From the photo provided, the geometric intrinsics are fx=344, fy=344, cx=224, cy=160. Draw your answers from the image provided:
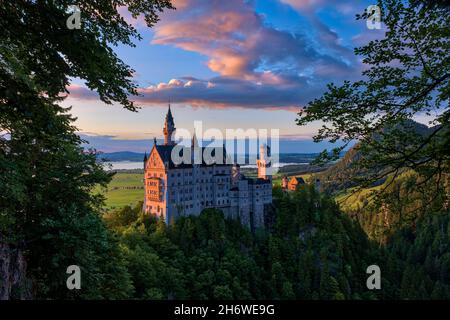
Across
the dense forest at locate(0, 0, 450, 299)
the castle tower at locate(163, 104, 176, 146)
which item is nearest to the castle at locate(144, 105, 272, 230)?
the castle tower at locate(163, 104, 176, 146)

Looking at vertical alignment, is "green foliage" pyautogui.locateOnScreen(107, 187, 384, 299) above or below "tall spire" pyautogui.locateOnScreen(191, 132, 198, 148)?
below

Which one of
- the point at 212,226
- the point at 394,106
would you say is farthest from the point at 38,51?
the point at 212,226

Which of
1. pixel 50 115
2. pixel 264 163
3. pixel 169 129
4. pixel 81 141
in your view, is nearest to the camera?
pixel 50 115

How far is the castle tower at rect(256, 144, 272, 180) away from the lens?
99.8m

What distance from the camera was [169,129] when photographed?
95812mm

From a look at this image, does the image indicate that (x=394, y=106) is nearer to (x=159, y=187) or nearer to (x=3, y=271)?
(x=3, y=271)

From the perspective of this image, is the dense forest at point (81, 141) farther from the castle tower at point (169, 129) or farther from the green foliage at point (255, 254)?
the castle tower at point (169, 129)

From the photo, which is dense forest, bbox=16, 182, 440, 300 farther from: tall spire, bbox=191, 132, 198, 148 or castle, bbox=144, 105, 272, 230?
tall spire, bbox=191, 132, 198, 148

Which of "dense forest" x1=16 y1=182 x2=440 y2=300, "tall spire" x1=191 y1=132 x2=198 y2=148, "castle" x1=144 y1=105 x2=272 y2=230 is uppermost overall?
"tall spire" x1=191 y1=132 x2=198 y2=148

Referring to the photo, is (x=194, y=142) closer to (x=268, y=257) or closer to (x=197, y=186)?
(x=197, y=186)

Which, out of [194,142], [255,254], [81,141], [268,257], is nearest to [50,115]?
[81,141]

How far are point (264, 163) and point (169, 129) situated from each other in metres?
30.1

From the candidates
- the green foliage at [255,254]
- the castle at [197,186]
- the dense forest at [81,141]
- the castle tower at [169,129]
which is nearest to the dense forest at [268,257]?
the green foliage at [255,254]
